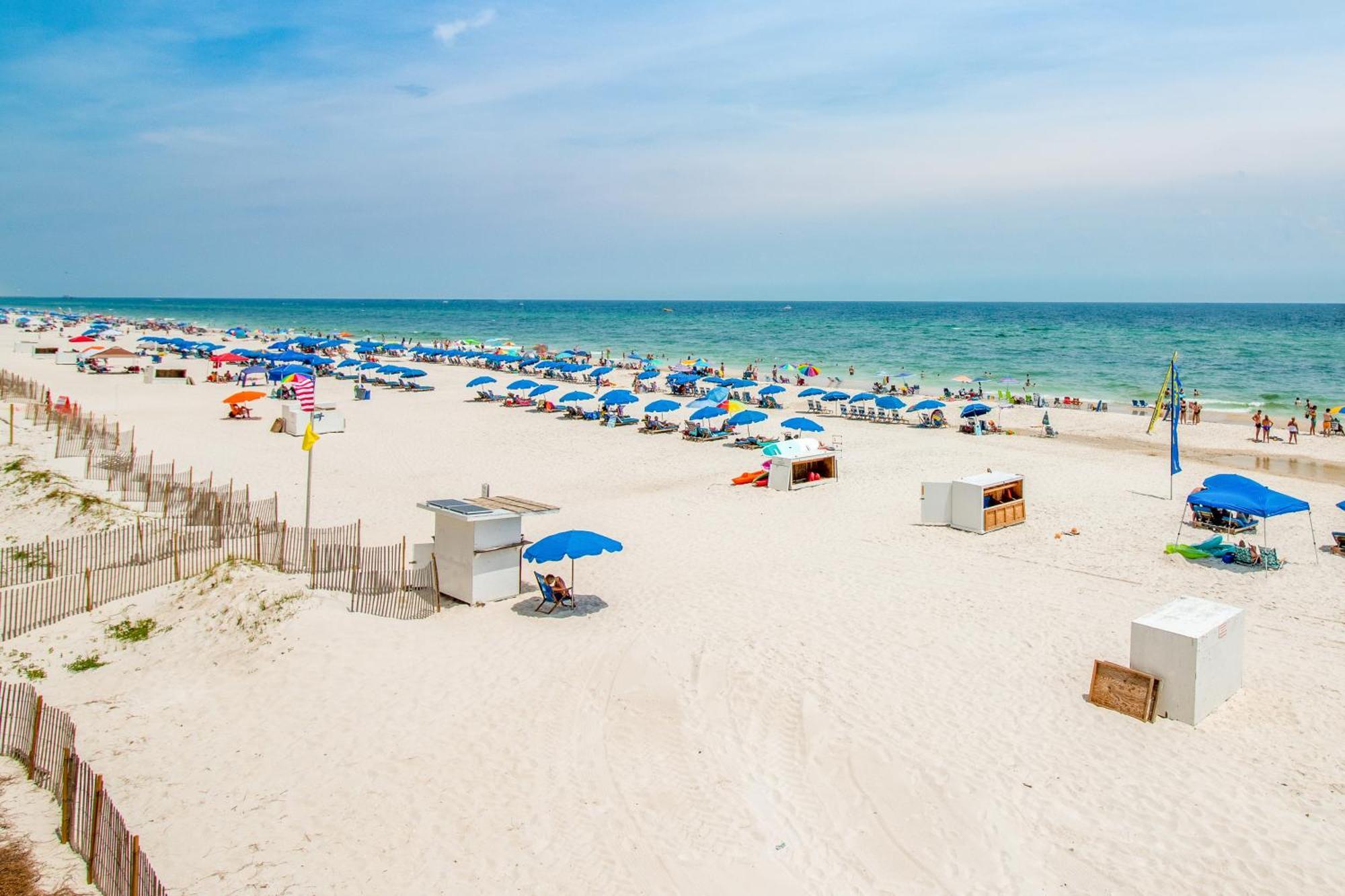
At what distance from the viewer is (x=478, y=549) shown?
11.7 m

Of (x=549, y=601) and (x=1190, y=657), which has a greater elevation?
(x=1190, y=657)

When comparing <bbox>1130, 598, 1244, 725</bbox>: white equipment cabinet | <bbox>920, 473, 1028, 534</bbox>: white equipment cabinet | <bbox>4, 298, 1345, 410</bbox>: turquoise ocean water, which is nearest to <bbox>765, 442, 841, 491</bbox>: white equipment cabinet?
<bbox>920, 473, 1028, 534</bbox>: white equipment cabinet

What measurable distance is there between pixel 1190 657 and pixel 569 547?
7205 millimetres

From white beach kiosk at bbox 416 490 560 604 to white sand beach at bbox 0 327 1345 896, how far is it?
1.16 ft

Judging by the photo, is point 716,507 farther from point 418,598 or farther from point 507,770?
point 507,770

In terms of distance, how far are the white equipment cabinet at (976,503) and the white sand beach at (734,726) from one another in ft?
1.58

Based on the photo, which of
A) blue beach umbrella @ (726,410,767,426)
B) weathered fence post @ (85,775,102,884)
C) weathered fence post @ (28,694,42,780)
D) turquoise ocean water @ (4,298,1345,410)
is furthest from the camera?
turquoise ocean water @ (4,298,1345,410)

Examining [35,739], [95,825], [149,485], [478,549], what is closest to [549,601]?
[478,549]

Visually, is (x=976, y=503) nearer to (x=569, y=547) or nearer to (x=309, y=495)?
(x=569, y=547)

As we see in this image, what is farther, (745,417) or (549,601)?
(745,417)

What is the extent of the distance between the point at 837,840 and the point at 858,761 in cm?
114

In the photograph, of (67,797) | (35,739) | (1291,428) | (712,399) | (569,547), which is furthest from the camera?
(712,399)

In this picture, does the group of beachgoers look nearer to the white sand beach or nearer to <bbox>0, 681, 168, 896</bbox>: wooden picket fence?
the white sand beach

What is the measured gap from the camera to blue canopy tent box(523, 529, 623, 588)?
11.1 m
